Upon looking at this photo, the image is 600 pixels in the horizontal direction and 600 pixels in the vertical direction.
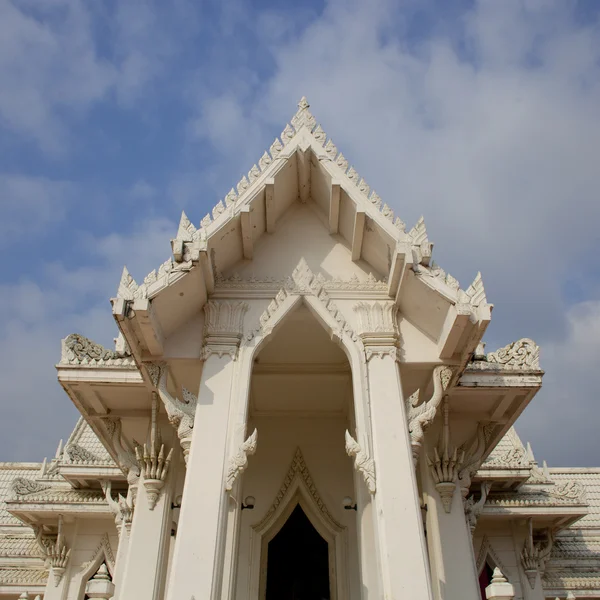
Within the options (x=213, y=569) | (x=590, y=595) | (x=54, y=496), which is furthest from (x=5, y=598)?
(x=590, y=595)

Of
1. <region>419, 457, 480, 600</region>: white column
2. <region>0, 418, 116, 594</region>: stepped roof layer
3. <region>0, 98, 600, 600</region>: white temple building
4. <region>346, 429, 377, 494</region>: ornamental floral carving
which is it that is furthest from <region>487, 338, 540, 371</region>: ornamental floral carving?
<region>0, 418, 116, 594</region>: stepped roof layer

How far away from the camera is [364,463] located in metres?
7.12

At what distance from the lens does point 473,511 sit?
406 inches

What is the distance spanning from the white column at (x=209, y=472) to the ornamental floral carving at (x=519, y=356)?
13.6ft

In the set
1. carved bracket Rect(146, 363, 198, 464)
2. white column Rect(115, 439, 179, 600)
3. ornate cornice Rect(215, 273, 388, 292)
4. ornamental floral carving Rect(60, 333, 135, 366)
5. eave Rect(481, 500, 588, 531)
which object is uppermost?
ornate cornice Rect(215, 273, 388, 292)

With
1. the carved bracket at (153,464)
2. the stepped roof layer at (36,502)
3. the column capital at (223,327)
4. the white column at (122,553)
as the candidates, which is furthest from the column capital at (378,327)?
the stepped roof layer at (36,502)

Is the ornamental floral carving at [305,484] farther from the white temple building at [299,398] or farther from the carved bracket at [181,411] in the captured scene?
the carved bracket at [181,411]

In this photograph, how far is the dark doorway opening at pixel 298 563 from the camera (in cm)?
998

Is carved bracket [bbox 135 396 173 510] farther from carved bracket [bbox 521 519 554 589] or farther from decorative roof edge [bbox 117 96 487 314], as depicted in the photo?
carved bracket [bbox 521 519 554 589]

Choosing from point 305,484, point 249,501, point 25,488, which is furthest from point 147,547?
point 25,488

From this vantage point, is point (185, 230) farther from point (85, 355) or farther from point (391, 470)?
point (391, 470)

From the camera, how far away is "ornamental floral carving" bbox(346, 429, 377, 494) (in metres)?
7.01

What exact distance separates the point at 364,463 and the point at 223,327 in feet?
8.76

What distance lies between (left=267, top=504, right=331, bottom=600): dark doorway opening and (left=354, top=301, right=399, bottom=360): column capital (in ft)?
13.6
